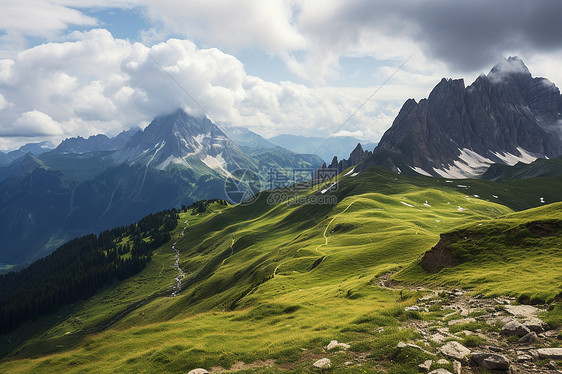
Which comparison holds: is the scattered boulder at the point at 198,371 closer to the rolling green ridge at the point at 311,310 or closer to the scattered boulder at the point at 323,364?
the rolling green ridge at the point at 311,310

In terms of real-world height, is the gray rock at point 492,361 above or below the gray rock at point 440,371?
above

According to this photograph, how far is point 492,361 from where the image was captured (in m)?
18.2

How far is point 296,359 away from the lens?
82.1ft

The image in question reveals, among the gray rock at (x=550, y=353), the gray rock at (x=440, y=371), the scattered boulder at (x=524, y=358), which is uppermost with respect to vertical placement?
the gray rock at (x=550, y=353)

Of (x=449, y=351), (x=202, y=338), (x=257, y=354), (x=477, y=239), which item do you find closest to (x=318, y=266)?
(x=477, y=239)

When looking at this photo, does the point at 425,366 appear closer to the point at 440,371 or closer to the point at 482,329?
the point at 440,371

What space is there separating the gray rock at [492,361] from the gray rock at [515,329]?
4.85m

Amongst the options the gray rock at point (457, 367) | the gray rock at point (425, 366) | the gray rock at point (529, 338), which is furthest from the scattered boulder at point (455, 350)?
the gray rock at point (529, 338)

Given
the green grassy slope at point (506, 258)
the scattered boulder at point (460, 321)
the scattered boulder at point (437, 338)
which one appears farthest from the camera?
the green grassy slope at point (506, 258)

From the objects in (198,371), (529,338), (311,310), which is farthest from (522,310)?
(198,371)

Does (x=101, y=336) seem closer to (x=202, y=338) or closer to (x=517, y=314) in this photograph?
(x=202, y=338)

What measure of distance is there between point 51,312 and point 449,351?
230 m

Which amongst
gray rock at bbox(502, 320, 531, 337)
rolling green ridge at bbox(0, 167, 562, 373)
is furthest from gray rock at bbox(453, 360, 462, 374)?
gray rock at bbox(502, 320, 531, 337)

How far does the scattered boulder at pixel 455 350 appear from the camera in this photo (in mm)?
19977
